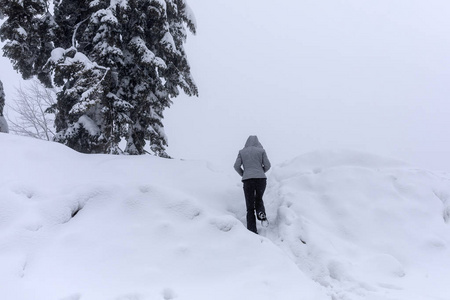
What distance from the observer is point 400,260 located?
192 inches

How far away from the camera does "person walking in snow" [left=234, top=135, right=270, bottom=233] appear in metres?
5.67

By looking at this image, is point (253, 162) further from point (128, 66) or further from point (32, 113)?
point (32, 113)

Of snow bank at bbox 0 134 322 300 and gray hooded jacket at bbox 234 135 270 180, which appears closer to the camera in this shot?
snow bank at bbox 0 134 322 300

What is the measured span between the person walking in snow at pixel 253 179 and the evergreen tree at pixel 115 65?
3785 millimetres

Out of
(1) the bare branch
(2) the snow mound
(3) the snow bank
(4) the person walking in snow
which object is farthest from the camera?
(1) the bare branch

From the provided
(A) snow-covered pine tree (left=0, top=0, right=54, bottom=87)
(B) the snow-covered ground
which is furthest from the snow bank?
(A) snow-covered pine tree (left=0, top=0, right=54, bottom=87)

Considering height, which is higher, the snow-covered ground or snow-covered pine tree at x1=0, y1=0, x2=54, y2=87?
snow-covered pine tree at x1=0, y1=0, x2=54, y2=87

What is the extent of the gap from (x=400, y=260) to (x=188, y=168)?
15.0 ft

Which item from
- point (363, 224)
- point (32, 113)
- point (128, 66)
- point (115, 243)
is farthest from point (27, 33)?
point (32, 113)

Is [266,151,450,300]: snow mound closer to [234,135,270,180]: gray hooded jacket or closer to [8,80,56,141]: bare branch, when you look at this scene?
[234,135,270,180]: gray hooded jacket

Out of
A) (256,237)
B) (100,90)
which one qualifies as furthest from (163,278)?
(100,90)

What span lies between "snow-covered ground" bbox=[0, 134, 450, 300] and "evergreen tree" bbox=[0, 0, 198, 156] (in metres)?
1.88

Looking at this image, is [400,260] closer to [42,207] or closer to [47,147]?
[42,207]

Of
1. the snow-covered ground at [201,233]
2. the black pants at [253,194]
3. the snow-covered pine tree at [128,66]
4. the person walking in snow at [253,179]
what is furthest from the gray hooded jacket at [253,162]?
the snow-covered pine tree at [128,66]
